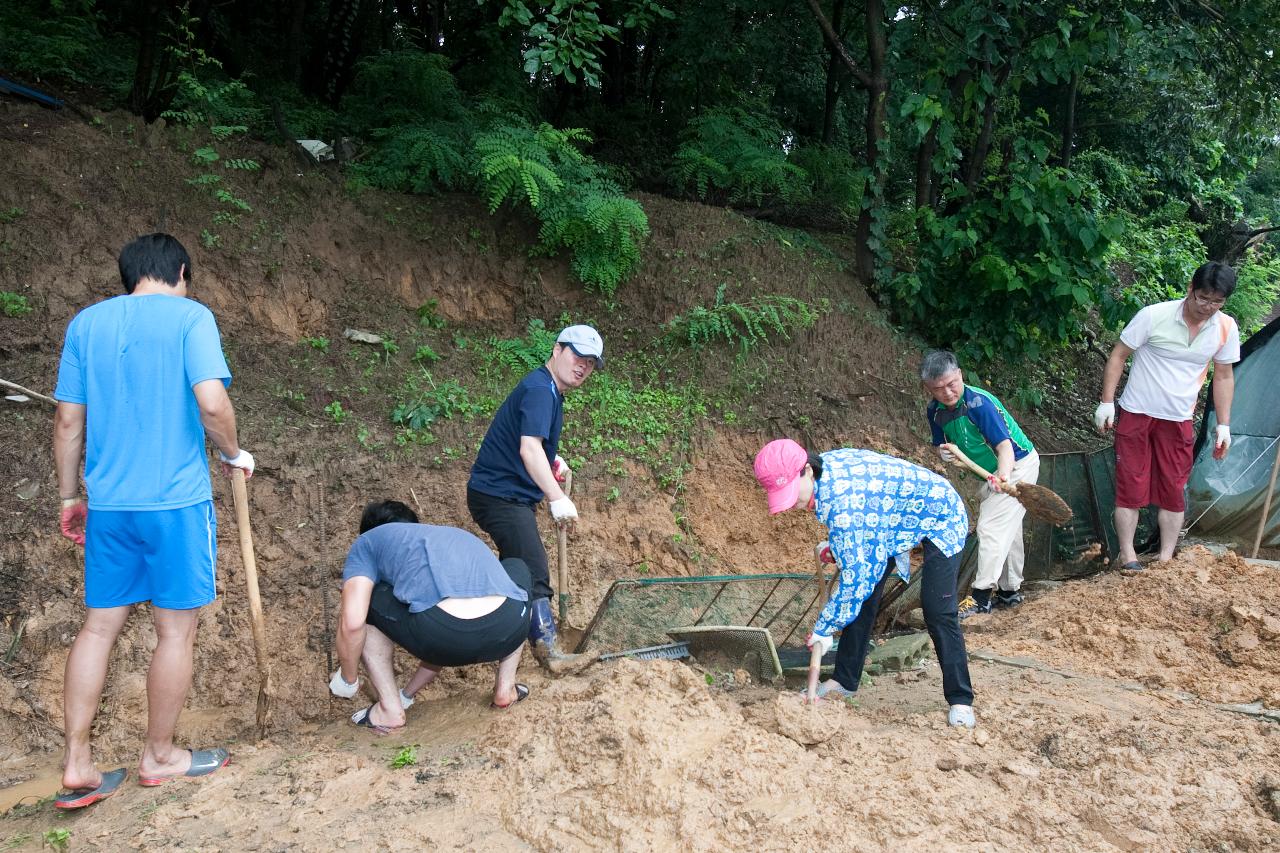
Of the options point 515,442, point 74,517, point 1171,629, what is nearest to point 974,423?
point 1171,629

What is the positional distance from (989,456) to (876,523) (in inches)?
81.5

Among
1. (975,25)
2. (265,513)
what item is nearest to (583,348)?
(265,513)

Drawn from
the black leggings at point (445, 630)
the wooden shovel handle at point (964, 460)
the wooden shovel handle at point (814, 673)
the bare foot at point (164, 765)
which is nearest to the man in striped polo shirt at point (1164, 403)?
the wooden shovel handle at point (964, 460)

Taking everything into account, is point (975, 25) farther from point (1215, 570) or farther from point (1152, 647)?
point (1152, 647)

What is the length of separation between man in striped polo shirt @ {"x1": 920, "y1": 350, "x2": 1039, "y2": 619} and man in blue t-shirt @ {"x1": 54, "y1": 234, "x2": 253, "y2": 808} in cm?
360

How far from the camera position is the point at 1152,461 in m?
6.15

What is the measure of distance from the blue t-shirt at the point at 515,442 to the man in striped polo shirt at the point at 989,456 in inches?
82.4

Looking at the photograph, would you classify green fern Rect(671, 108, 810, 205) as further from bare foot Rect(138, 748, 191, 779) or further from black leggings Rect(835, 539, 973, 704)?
bare foot Rect(138, 748, 191, 779)

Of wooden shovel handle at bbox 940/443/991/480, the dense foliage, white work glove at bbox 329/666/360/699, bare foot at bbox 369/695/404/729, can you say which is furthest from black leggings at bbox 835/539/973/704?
the dense foliage

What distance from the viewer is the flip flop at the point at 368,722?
158 inches

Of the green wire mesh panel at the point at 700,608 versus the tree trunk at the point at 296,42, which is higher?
the tree trunk at the point at 296,42

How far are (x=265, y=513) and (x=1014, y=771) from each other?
13.3 ft

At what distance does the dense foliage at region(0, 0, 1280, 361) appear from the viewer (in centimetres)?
712

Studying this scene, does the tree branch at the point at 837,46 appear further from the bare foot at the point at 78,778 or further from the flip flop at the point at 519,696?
the bare foot at the point at 78,778
